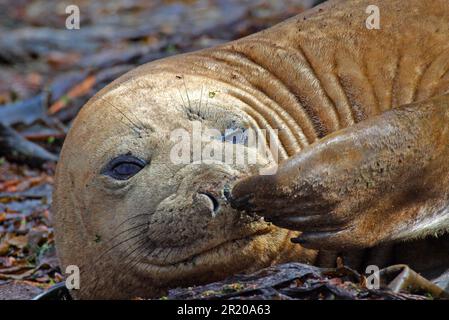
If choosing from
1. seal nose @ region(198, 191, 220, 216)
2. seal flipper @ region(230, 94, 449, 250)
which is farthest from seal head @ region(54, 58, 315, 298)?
seal flipper @ region(230, 94, 449, 250)

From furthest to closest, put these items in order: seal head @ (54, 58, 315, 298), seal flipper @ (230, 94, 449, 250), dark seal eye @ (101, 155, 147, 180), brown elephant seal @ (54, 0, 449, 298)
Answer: dark seal eye @ (101, 155, 147, 180)
seal head @ (54, 58, 315, 298)
brown elephant seal @ (54, 0, 449, 298)
seal flipper @ (230, 94, 449, 250)

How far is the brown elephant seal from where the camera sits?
5.55m

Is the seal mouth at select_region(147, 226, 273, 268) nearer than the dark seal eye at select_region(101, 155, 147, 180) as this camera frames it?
Yes

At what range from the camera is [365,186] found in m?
5.53

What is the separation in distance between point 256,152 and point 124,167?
29.0 inches

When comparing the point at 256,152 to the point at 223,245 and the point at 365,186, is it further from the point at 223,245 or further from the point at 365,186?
the point at 365,186

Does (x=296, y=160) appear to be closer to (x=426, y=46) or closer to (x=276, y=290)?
(x=276, y=290)

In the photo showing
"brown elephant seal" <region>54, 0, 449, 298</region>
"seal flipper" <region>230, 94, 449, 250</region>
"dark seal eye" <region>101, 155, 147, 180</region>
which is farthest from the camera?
"dark seal eye" <region>101, 155, 147, 180</region>

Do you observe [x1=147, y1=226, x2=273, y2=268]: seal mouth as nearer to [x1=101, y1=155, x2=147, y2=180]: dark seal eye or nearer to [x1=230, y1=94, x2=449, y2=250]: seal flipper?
[x1=230, y1=94, x2=449, y2=250]: seal flipper

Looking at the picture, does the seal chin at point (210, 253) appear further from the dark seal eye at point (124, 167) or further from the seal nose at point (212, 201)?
the dark seal eye at point (124, 167)

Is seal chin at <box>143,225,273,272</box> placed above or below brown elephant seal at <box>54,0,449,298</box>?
below

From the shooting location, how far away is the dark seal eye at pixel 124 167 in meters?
6.07
